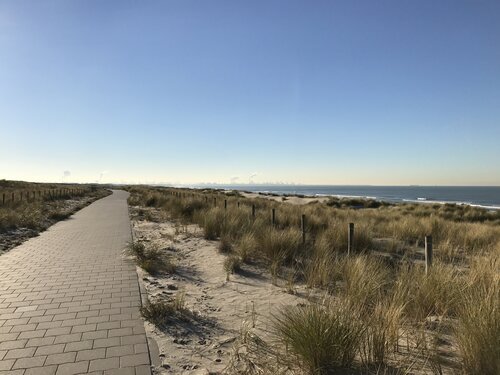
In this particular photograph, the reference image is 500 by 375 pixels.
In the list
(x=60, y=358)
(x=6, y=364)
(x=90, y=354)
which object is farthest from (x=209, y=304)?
(x=6, y=364)

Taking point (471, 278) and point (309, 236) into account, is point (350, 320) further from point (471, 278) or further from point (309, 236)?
point (309, 236)

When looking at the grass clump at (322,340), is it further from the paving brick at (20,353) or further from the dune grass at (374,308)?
the paving brick at (20,353)

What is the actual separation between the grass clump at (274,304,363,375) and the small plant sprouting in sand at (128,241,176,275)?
4913mm

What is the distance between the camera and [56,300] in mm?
6145

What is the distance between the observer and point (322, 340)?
11.8 feet

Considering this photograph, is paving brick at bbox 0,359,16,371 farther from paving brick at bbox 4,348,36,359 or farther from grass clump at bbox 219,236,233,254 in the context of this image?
grass clump at bbox 219,236,233,254

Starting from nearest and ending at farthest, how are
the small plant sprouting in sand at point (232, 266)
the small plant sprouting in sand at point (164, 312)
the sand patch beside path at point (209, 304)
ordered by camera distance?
the sand patch beside path at point (209, 304), the small plant sprouting in sand at point (164, 312), the small plant sprouting in sand at point (232, 266)

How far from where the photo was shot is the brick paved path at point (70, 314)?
4.02 metres

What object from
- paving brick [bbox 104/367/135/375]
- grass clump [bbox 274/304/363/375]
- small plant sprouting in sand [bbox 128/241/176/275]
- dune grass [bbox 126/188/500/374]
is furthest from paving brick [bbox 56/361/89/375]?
small plant sprouting in sand [bbox 128/241/176/275]

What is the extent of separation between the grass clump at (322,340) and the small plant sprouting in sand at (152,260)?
4913 millimetres

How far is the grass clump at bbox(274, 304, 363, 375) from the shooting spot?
3.58 meters

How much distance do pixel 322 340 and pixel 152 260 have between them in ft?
19.4

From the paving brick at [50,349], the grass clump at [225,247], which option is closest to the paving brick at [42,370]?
the paving brick at [50,349]

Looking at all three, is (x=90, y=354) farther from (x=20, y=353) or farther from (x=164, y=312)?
(x=164, y=312)
